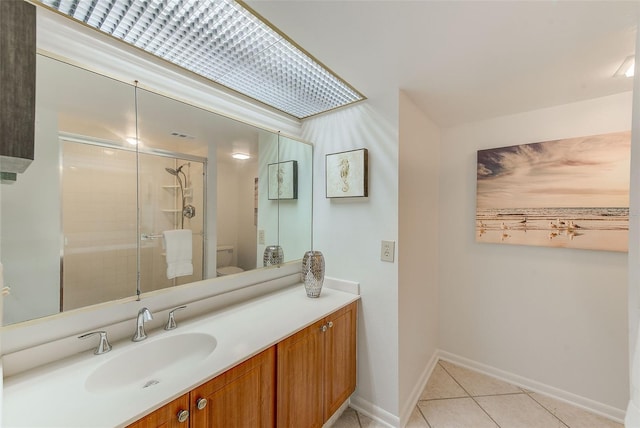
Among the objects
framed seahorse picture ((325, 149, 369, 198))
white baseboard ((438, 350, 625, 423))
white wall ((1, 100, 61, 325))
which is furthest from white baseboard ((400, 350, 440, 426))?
white wall ((1, 100, 61, 325))

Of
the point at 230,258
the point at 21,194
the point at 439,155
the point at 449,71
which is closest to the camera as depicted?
the point at 21,194

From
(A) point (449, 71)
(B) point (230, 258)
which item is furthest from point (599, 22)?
(B) point (230, 258)

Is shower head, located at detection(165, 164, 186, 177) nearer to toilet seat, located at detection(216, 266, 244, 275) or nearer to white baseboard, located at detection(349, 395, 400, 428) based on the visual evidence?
toilet seat, located at detection(216, 266, 244, 275)

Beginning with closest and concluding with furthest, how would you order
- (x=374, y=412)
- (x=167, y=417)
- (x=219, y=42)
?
(x=167, y=417) → (x=219, y=42) → (x=374, y=412)

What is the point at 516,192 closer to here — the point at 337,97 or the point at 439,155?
the point at 439,155

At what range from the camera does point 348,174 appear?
71.7 inches

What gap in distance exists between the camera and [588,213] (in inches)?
68.3

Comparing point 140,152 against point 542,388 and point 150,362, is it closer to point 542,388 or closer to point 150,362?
point 150,362

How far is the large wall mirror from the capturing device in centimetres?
98

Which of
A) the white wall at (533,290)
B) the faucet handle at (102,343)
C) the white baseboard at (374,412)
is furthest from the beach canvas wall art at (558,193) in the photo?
the faucet handle at (102,343)

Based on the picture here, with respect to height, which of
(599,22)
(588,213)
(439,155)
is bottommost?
(588,213)

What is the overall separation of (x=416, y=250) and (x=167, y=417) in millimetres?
1706

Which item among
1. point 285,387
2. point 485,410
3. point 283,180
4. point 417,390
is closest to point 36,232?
point 285,387

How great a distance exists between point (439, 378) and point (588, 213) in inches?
66.7
